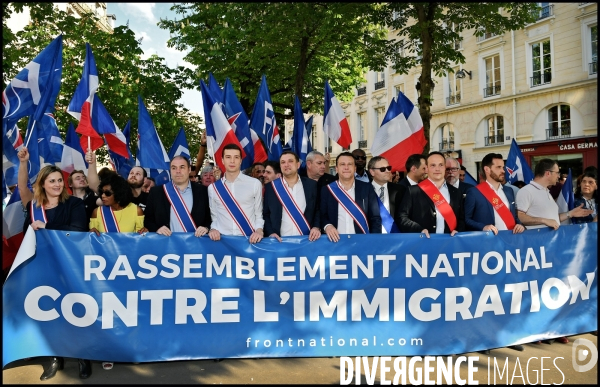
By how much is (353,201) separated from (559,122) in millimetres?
22368

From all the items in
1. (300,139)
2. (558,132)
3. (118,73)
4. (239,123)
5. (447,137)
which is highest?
(118,73)

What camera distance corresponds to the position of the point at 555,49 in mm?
24219

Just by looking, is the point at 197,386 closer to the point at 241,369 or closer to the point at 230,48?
the point at 241,369

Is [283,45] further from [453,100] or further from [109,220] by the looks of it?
[453,100]

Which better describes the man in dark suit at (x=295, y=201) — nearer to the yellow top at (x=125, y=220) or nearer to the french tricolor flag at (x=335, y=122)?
the yellow top at (x=125, y=220)

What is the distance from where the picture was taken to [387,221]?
5.29 meters

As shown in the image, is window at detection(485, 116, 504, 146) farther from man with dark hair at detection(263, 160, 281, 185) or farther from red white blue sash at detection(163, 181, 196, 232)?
red white blue sash at detection(163, 181, 196, 232)

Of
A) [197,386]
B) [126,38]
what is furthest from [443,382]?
[126,38]

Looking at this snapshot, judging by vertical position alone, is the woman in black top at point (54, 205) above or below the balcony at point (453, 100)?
below

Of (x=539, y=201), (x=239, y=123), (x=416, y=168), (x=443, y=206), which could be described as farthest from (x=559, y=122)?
(x=443, y=206)

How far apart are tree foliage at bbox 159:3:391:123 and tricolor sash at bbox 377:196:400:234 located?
21.4 ft

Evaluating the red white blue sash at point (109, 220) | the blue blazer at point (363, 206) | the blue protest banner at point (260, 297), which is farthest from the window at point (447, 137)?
the red white blue sash at point (109, 220)

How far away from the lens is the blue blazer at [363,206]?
5.14 m

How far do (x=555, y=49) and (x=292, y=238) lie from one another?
2376 cm
